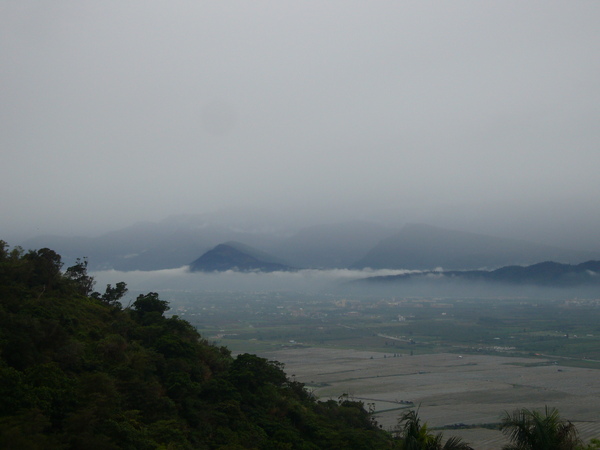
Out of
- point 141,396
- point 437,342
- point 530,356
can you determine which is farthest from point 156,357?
point 437,342

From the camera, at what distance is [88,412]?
48.9ft

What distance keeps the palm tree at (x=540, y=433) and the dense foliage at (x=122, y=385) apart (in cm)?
1031

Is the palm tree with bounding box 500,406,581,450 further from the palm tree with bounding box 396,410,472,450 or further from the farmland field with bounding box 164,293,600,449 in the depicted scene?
the farmland field with bounding box 164,293,600,449

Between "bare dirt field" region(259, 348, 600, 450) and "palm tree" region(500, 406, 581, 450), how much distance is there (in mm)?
18208

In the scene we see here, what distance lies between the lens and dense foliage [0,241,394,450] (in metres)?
15.1

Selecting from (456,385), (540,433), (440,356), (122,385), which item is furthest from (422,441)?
(440,356)

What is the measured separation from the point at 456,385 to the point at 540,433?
1736 inches

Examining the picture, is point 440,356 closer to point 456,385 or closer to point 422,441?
point 456,385

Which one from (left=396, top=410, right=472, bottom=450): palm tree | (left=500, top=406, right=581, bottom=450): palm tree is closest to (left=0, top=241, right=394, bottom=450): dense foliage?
(left=396, top=410, right=472, bottom=450): palm tree

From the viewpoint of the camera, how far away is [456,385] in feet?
171

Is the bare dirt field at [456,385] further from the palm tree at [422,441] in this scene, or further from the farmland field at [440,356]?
the palm tree at [422,441]

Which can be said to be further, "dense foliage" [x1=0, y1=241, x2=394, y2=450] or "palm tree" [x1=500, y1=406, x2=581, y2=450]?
"dense foliage" [x1=0, y1=241, x2=394, y2=450]

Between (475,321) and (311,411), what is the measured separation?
107482 mm

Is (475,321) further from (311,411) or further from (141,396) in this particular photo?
(141,396)
